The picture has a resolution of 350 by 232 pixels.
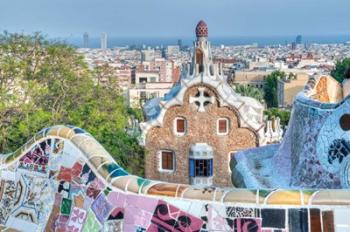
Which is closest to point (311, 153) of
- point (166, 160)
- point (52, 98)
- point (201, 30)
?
point (52, 98)

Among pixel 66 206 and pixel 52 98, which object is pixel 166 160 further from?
pixel 66 206

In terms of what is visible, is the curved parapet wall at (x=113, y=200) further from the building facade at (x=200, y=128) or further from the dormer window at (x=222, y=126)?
the dormer window at (x=222, y=126)

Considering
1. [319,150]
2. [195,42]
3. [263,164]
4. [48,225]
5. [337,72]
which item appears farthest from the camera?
[337,72]

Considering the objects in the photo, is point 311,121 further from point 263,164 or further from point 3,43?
point 3,43

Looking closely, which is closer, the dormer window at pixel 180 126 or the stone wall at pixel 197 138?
the stone wall at pixel 197 138

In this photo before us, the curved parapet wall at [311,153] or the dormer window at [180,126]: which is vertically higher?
the curved parapet wall at [311,153]

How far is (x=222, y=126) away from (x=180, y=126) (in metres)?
1.33

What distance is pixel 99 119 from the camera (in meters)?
18.3

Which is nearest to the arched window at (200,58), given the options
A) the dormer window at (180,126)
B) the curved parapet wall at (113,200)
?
the dormer window at (180,126)

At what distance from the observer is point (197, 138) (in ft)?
66.6

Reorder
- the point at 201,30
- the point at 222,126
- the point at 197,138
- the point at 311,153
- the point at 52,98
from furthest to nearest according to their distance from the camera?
the point at 201,30, the point at 197,138, the point at 222,126, the point at 52,98, the point at 311,153

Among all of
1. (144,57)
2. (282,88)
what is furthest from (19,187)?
(144,57)

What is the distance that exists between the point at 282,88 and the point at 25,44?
47426mm

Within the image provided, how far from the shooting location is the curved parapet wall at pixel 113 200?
423cm
